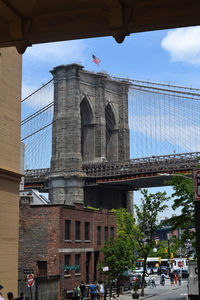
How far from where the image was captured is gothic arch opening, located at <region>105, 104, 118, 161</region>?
107688 mm

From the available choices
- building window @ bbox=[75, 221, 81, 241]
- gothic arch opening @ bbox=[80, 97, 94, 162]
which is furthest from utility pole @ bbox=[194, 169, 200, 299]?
gothic arch opening @ bbox=[80, 97, 94, 162]

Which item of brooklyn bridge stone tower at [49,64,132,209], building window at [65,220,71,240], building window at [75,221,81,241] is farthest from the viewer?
brooklyn bridge stone tower at [49,64,132,209]

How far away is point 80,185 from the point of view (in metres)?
89.0

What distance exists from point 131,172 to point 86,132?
17.6 m

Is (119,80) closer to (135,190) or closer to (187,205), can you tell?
(135,190)

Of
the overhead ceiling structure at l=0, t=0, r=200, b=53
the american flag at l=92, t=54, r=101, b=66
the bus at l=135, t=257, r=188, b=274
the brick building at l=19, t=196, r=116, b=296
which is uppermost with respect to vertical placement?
the american flag at l=92, t=54, r=101, b=66

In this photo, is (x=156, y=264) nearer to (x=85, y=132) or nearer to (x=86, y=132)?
(x=86, y=132)

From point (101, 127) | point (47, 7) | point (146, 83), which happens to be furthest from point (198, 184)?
point (146, 83)

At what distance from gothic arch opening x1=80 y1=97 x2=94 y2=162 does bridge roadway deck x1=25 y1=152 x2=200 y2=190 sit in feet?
18.9

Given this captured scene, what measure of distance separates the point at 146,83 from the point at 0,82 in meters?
87.4

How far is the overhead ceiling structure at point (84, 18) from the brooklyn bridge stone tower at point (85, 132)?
7890 centimetres

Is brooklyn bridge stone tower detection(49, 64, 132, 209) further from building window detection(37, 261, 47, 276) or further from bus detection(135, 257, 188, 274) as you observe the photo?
building window detection(37, 261, 47, 276)

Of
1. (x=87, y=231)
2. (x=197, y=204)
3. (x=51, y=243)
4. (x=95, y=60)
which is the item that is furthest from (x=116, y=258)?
(x=95, y=60)

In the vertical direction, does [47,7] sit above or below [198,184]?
above
